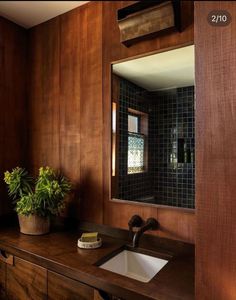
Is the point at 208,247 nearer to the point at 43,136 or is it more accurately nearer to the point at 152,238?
the point at 152,238

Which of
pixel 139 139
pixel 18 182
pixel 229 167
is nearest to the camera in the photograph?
pixel 229 167

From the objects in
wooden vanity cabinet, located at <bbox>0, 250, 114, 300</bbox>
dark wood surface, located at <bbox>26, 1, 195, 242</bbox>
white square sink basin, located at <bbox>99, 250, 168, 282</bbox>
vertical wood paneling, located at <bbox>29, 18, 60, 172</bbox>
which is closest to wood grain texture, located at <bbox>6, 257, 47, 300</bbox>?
wooden vanity cabinet, located at <bbox>0, 250, 114, 300</bbox>

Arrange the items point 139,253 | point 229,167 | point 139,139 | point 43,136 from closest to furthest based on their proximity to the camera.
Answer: point 229,167, point 139,253, point 139,139, point 43,136

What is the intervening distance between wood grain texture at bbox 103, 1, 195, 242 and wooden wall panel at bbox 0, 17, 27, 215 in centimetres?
85

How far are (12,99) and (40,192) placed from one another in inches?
34.8

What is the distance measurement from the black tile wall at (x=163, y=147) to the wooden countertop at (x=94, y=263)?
0.29m

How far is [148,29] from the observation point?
143 cm

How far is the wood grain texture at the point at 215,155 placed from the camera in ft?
2.45

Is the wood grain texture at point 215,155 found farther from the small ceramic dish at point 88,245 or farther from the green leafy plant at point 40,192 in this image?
the green leafy plant at point 40,192

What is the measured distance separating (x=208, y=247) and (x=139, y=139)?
2.93 ft

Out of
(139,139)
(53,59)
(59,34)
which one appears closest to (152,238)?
(139,139)

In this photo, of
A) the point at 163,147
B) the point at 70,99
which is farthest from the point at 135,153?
the point at 70,99

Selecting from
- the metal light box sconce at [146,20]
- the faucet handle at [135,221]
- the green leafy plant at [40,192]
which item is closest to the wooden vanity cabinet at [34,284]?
the green leafy plant at [40,192]

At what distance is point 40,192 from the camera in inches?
63.5
